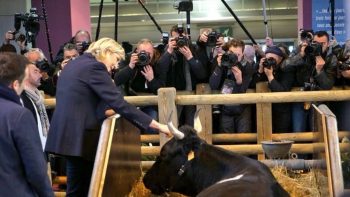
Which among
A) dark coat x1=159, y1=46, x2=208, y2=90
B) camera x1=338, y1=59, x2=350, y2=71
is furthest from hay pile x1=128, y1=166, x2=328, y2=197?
dark coat x1=159, y1=46, x2=208, y2=90

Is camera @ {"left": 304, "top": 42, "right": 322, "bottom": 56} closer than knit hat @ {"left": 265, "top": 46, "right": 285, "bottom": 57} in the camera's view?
Yes

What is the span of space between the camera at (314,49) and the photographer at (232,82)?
0.59m

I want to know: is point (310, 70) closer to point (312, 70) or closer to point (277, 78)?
point (312, 70)

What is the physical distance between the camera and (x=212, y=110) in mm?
5805

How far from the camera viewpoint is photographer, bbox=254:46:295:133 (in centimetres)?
582

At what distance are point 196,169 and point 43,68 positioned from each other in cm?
256

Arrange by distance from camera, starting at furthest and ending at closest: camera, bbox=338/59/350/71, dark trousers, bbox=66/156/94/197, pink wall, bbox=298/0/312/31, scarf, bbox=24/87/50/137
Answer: pink wall, bbox=298/0/312/31, camera, bbox=338/59/350/71, scarf, bbox=24/87/50/137, dark trousers, bbox=66/156/94/197

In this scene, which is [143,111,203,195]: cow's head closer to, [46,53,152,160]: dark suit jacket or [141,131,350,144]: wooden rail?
[46,53,152,160]: dark suit jacket

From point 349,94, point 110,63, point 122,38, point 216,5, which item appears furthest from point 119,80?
point 122,38

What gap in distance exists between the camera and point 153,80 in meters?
5.94

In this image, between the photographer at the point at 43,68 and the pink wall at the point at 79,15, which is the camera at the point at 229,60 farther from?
the pink wall at the point at 79,15

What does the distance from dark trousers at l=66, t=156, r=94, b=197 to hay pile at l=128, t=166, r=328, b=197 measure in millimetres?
494

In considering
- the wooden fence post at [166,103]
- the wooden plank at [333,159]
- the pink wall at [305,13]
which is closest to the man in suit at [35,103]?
the wooden fence post at [166,103]

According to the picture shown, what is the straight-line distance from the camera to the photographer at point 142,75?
582cm
